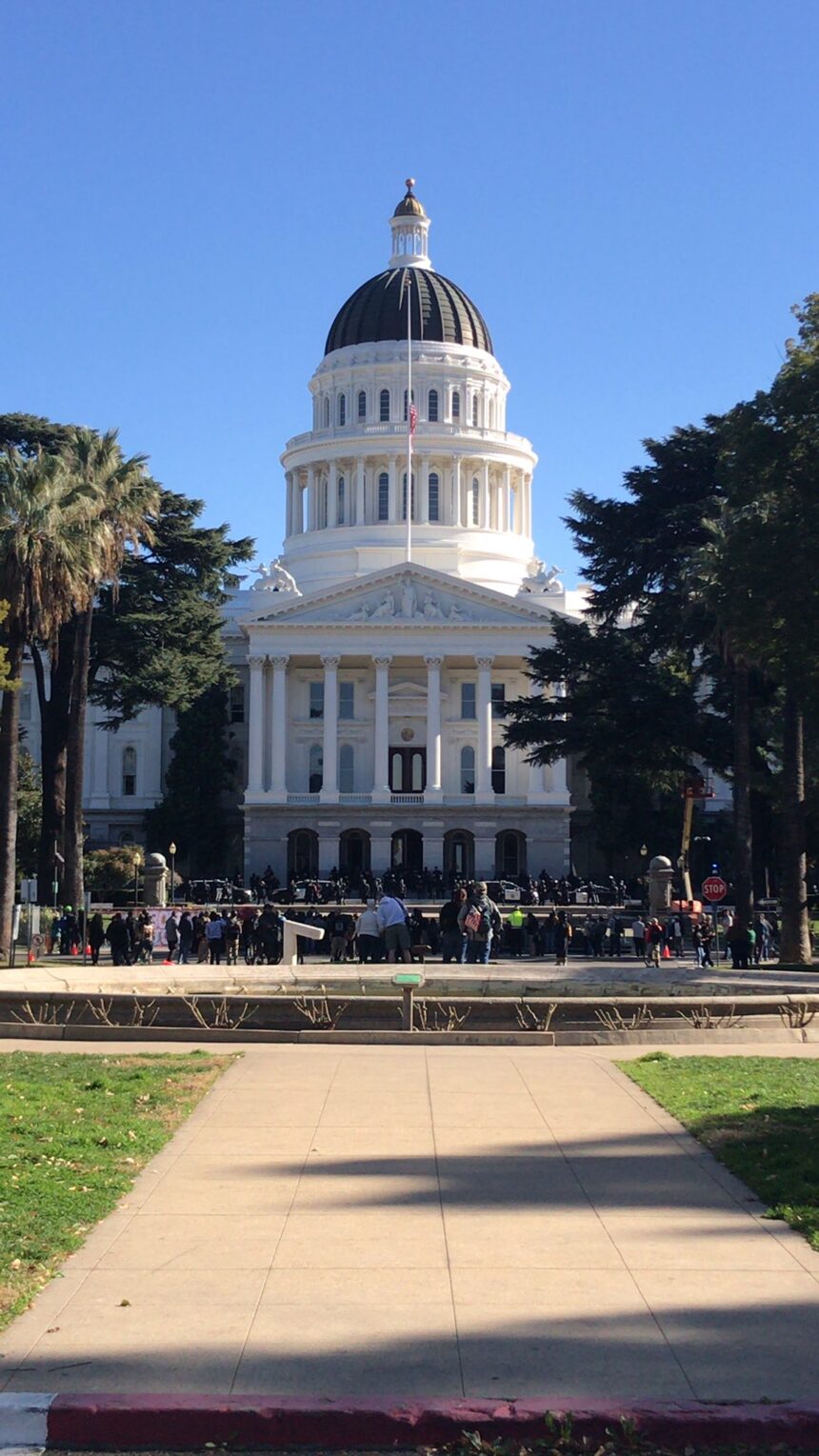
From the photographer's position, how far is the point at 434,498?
101688 mm

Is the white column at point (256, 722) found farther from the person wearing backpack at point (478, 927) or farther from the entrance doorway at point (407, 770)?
the person wearing backpack at point (478, 927)

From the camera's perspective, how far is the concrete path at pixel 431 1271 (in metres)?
7.49

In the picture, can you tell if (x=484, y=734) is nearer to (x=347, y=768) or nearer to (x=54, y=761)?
(x=347, y=768)

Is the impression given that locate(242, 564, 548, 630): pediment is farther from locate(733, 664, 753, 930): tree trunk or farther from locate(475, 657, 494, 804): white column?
locate(733, 664, 753, 930): tree trunk

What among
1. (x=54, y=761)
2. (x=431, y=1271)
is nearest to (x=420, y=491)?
(x=54, y=761)

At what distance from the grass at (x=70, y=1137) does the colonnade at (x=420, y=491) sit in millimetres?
83857

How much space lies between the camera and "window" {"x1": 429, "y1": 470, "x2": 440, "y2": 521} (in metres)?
101

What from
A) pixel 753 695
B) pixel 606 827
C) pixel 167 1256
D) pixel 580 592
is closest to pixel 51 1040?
pixel 167 1256

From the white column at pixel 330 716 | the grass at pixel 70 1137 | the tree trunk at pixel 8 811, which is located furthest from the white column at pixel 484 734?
the grass at pixel 70 1137

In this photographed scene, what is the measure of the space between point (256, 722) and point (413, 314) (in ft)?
107

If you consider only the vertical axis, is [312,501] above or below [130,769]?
above

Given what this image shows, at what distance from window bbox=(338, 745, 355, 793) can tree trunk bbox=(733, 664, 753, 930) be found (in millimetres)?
41881

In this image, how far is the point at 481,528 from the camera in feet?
330

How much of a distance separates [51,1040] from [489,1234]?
11.5 meters
